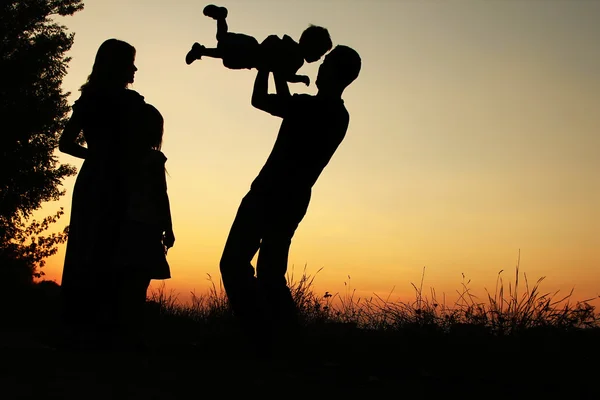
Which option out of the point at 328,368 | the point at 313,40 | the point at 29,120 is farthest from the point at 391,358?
the point at 29,120

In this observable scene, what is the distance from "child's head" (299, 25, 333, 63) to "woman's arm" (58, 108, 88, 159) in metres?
1.91

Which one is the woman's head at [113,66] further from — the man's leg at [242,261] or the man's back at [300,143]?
the man's leg at [242,261]

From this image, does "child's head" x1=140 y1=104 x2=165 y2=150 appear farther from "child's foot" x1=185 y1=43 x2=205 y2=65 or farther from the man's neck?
the man's neck

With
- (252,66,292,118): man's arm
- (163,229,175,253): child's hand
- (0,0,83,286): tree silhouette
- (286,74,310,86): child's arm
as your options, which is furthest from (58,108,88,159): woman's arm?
(0,0,83,286): tree silhouette

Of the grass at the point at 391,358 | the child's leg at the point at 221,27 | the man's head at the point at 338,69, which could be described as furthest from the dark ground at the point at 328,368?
the child's leg at the point at 221,27

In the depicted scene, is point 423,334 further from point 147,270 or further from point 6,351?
point 6,351

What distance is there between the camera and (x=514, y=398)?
3.80 meters

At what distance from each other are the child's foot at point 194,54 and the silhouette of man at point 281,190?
49 cm

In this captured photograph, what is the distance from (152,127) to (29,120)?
13886 mm

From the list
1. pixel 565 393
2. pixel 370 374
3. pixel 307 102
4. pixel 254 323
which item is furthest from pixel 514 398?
pixel 307 102

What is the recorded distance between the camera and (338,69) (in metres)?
4.93

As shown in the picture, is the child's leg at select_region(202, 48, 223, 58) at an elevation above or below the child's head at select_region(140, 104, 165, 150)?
above

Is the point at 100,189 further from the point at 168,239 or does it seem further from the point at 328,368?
the point at 328,368

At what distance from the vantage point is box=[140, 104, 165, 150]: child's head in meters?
5.34
